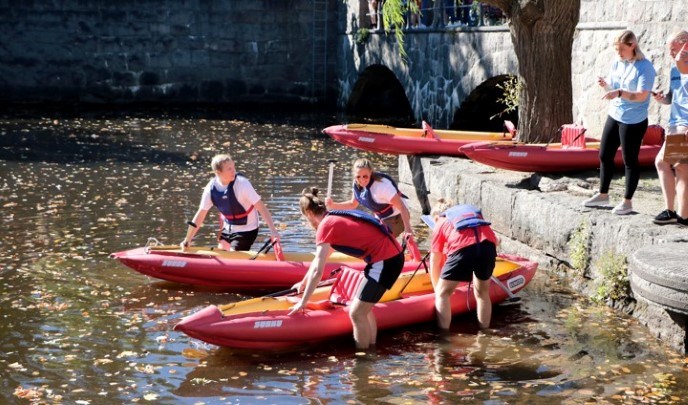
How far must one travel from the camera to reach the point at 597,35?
14047 mm

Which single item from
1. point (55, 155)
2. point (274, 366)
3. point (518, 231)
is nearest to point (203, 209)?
point (274, 366)

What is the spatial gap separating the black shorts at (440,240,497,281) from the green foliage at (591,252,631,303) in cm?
118

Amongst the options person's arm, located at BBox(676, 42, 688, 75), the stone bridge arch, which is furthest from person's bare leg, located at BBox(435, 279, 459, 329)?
the stone bridge arch

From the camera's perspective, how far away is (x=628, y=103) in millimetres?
9094

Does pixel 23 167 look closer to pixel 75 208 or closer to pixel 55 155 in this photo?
pixel 55 155

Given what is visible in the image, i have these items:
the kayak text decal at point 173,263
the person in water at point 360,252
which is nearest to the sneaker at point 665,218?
the person in water at point 360,252

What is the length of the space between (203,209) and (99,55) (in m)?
18.4

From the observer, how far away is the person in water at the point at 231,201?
30.7ft

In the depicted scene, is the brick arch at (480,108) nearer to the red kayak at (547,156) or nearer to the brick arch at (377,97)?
the brick arch at (377,97)

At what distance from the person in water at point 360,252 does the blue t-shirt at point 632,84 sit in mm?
2803

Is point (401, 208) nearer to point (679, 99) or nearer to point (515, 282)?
point (515, 282)

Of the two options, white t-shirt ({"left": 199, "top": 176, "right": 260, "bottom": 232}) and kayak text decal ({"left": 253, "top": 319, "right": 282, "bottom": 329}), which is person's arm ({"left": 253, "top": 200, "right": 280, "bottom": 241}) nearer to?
white t-shirt ({"left": 199, "top": 176, "right": 260, "bottom": 232})

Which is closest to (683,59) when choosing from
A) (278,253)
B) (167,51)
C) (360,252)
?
(360,252)

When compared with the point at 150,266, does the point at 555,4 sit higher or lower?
higher
